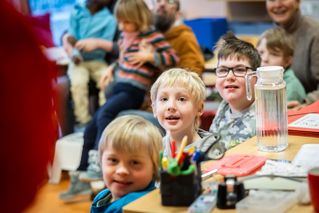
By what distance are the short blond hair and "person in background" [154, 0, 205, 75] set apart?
199 centimetres

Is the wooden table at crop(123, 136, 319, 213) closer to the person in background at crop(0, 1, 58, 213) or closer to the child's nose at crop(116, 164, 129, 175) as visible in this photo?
the child's nose at crop(116, 164, 129, 175)

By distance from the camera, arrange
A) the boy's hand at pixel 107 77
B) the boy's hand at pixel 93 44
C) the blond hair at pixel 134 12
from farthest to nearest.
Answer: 1. the boy's hand at pixel 93 44
2. the boy's hand at pixel 107 77
3. the blond hair at pixel 134 12

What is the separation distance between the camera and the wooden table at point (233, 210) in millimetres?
1449

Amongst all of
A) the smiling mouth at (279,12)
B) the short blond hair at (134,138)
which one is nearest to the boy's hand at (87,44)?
the smiling mouth at (279,12)

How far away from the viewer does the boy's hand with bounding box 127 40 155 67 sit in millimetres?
3887

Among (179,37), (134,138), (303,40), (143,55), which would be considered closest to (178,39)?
(179,37)

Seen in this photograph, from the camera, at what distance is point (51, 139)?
0.71 m

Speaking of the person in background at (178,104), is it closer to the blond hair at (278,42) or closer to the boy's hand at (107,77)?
the blond hair at (278,42)

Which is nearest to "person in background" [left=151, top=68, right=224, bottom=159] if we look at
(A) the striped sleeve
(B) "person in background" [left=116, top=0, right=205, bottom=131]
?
(B) "person in background" [left=116, top=0, right=205, bottom=131]

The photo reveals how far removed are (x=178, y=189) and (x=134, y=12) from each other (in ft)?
8.31

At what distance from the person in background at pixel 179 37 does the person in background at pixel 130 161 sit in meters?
2.02

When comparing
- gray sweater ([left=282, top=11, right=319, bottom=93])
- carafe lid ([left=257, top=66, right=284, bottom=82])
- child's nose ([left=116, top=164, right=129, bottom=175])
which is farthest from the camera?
gray sweater ([left=282, top=11, right=319, bottom=93])

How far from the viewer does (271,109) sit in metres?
2.02

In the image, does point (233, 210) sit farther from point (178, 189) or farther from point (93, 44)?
point (93, 44)
